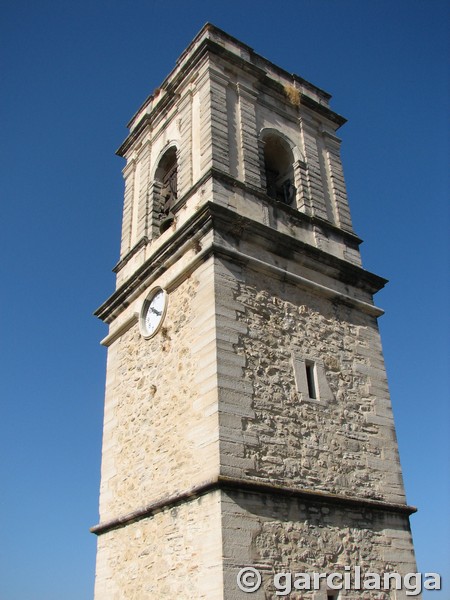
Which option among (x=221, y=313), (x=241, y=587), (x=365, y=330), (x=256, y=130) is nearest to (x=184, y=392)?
(x=221, y=313)

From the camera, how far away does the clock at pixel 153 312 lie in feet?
30.3

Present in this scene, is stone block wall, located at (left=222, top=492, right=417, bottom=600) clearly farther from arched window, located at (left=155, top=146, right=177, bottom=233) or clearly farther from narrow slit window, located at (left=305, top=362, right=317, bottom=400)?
arched window, located at (left=155, top=146, right=177, bottom=233)

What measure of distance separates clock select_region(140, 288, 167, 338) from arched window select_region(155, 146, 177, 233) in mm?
1697

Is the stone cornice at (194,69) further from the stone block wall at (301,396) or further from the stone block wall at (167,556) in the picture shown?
the stone block wall at (167,556)

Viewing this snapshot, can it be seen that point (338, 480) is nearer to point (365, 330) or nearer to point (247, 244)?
point (365, 330)

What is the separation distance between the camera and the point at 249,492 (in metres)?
6.93

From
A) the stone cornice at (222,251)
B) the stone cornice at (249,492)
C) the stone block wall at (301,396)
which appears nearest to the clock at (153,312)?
the stone cornice at (222,251)

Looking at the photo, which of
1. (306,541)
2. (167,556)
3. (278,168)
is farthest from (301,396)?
(278,168)

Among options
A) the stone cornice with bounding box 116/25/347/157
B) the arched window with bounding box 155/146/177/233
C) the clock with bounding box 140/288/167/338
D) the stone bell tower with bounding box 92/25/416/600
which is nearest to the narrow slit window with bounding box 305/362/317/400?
the stone bell tower with bounding box 92/25/416/600

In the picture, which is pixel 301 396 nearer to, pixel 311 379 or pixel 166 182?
pixel 311 379

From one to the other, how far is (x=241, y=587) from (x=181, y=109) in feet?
26.6

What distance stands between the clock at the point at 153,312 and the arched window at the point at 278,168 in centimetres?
295

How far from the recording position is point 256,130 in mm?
10648

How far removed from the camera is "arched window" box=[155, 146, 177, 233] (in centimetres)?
1116
